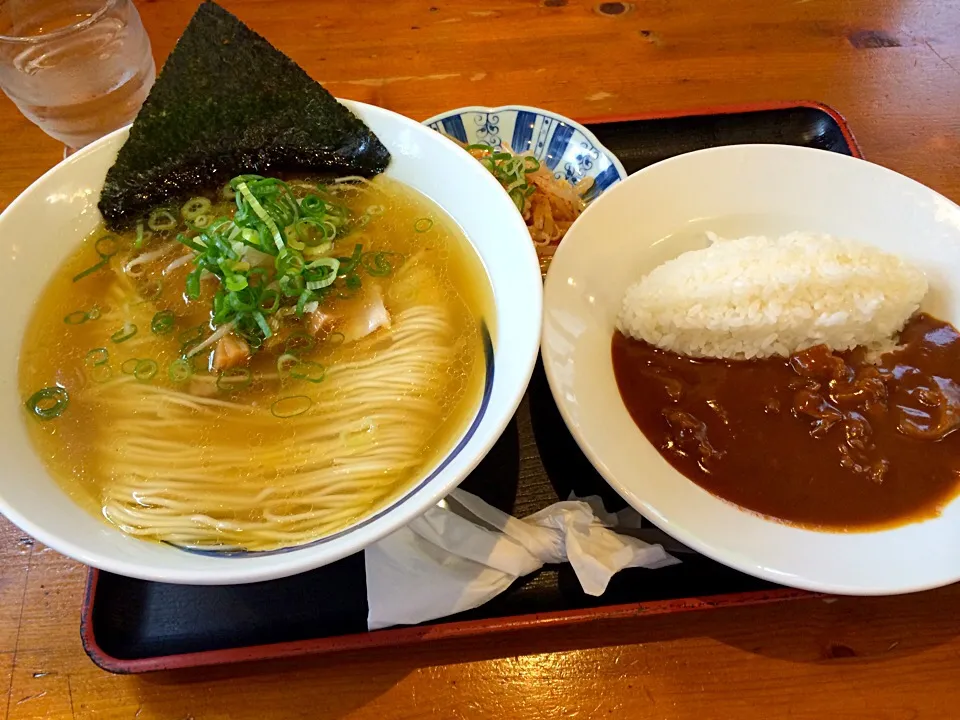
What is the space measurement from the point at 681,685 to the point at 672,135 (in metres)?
1.60

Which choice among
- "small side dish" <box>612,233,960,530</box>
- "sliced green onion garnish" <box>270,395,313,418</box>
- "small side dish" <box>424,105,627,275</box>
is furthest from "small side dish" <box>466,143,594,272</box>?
"sliced green onion garnish" <box>270,395,313,418</box>

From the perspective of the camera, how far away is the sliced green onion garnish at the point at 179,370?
129cm

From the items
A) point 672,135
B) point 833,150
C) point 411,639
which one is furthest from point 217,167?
point 833,150

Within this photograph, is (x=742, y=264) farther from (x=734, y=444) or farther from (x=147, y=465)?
(x=147, y=465)

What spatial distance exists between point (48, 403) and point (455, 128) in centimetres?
138

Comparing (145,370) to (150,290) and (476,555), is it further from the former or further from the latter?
(476,555)

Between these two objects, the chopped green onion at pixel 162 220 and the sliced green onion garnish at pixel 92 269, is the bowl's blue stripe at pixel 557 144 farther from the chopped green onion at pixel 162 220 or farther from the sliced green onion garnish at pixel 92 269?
the sliced green onion garnish at pixel 92 269

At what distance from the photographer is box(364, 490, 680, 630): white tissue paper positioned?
124cm

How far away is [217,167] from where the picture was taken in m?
1.50

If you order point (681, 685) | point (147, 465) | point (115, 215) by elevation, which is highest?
point (115, 215)

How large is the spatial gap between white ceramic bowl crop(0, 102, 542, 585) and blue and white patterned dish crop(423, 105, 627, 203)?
2.19ft

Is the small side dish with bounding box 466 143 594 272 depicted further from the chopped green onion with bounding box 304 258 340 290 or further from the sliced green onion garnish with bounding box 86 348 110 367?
the sliced green onion garnish with bounding box 86 348 110 367

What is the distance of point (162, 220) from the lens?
1.47 m

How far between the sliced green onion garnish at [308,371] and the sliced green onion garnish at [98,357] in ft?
1.26
